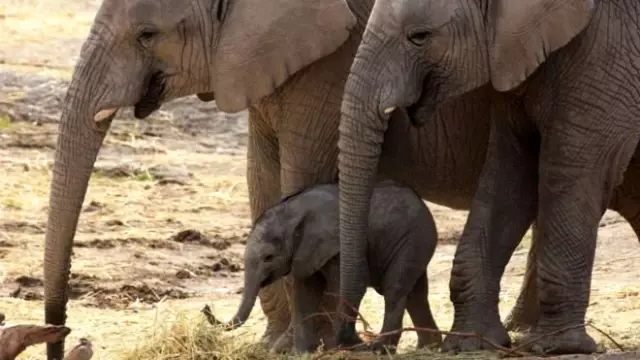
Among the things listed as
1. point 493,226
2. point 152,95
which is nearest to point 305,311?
point 493,226

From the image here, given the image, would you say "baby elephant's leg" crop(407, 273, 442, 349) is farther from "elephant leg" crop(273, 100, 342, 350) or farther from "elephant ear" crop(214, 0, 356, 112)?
"elephant ear" crop(214, 0, 356, 112)

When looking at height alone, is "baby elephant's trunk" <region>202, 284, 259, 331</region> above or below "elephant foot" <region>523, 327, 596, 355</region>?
above

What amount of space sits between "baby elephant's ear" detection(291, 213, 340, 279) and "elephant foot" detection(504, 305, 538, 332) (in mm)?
1668

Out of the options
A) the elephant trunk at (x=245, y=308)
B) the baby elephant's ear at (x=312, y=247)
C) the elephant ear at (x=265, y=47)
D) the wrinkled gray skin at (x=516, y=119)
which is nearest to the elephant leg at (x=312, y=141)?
the elephant ear at (x=265, y=47)

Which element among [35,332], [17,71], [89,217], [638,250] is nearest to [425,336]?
[35,332]

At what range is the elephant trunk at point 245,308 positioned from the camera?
24.3ft

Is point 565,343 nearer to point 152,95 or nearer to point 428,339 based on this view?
point 428,339

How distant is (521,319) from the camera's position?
9.02 m

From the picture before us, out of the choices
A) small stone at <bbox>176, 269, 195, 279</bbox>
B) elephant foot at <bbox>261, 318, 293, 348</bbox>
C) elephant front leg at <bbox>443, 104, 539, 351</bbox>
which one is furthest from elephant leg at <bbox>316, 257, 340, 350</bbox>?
small stone at <bbox>176, 269, 195, 279</bbox>

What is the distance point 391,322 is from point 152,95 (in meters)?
1.26

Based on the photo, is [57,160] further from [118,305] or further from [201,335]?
[118,305]

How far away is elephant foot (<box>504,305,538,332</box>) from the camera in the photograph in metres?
8.96

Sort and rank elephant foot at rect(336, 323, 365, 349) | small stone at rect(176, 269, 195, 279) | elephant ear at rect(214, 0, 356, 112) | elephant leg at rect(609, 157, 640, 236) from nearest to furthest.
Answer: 1. elephant foot at rect(336, 323, 365, 349)
2. elephant ear at rect(214, 0, 356, 112)
3. elephant leg at rect(609, 157, 640, 236)
4. small stone at rect(176, 269, 195, 279)

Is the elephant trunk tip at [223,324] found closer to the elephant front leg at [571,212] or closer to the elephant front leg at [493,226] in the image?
the elephant front leg at [493,226]
